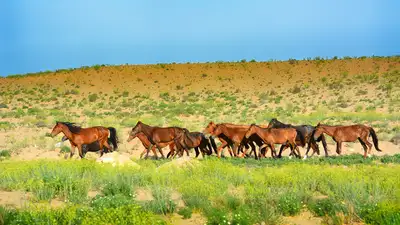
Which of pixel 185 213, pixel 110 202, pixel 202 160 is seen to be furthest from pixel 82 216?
pixel 202 160

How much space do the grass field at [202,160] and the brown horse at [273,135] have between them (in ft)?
2.43

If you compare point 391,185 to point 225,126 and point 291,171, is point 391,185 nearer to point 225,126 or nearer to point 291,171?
point 291,171

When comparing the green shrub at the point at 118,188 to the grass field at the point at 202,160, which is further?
the green shrub at the point at 118,188

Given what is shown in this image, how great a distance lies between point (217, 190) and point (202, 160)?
18.2ft

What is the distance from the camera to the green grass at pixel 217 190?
38.7ft

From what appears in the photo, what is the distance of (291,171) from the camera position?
15.7 metres

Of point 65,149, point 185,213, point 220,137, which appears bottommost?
point 65,149

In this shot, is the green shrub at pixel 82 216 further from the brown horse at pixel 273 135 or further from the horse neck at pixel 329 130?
the horse neck at pixel 329 130

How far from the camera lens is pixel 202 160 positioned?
62.6ft

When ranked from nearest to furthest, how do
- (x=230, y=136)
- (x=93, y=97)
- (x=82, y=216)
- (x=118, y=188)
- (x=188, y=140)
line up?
Answer: (x=82, y=216) < (x=118, y=188) < (x=230, y=136) < (x=188, y=140) < (x=93, y=97)

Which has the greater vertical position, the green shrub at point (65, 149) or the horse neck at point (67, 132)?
the horse neck at point (67, 132)

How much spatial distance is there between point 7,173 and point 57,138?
15087mm

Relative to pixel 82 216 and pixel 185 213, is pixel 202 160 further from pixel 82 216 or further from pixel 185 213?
pixel 82 216

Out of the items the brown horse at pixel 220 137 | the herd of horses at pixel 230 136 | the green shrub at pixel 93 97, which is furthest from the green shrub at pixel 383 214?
the green shrub at pixel 93 97
